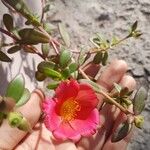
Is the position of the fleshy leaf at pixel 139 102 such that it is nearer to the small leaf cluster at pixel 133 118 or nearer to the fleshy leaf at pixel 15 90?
the small leaf cluster at pixel 133 118

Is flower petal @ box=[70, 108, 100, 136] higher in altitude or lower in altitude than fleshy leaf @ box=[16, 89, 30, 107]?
lower

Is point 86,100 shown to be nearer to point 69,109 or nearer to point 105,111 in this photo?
point 69,109

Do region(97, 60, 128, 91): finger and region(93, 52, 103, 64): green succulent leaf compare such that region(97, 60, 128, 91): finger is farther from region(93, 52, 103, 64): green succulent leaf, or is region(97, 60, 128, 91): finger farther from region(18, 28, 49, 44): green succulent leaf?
region(18, 28, 49, 44): green succulent leaf

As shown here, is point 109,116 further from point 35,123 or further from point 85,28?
point 85,28

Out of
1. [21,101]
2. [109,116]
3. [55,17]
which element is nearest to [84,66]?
[109,116]

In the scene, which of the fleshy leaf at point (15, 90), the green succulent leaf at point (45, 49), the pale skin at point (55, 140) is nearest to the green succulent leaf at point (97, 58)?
the pale skin at point (55, 140)

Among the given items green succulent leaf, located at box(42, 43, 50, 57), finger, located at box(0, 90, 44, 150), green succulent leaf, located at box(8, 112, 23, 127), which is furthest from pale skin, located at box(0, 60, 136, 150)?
green succulent leaf, located at box(8, 112, 23, 127)
